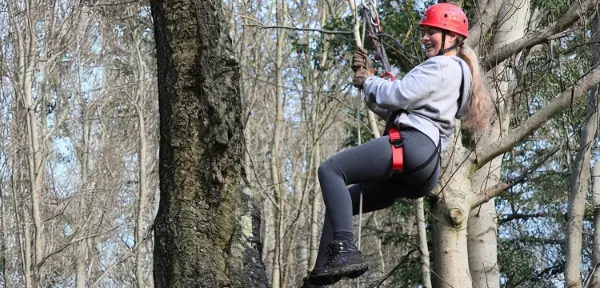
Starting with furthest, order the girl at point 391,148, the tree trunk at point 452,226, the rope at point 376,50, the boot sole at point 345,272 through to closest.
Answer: the tree trunk at point 452,226 < the rope at point 376,50 < the girl at point 391,148 < the boot sole at point 345,272

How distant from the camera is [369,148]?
11.5ft

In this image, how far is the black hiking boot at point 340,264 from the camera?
131 inches

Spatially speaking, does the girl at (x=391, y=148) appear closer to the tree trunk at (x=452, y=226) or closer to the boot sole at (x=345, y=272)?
the boot sole at (x=345, y=272)

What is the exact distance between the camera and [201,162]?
3.16m

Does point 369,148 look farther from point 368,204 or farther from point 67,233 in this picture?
point 67,233

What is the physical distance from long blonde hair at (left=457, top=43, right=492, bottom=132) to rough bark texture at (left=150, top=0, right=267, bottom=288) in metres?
1.14

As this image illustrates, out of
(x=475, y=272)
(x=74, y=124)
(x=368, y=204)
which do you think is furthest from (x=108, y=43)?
(x=368, y=204)

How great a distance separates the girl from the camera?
3.47m

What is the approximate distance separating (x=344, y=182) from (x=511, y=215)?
12.0 m

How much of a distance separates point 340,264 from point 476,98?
1025 millimetres

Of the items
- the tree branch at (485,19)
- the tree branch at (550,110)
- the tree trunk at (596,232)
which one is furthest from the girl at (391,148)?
the tree trunk at (596,232)

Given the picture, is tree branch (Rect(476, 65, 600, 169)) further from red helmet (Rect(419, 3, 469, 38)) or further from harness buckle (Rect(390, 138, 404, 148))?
harness buckle (Rect(390, 138, 404, 148))

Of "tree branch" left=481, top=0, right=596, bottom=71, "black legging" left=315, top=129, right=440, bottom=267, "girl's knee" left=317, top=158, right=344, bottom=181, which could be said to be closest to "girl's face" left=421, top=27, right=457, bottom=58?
"black legging" left=315, top=129, right=440, bottom=267

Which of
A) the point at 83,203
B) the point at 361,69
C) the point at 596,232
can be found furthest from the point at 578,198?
the point at 83,203
